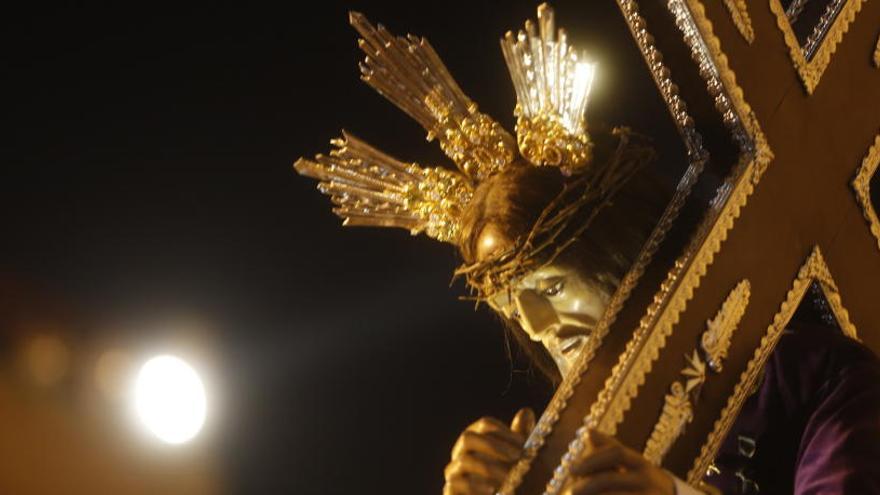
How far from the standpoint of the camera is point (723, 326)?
1.04 meters

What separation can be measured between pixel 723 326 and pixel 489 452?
0.27m

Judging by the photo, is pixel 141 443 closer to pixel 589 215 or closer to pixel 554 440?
pixel 589 215

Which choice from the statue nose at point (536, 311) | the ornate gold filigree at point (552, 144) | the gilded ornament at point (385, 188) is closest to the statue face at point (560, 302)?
the statue nose at point (536, 311)

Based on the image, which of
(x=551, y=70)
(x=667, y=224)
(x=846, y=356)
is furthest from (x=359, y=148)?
(x=846, y=356)

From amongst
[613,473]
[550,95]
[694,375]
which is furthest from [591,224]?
[613,473]

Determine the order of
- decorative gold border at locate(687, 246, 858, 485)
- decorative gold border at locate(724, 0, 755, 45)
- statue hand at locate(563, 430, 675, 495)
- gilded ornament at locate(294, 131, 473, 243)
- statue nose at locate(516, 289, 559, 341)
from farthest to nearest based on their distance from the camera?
gilded ornament at locate(294, 131, 473, 243), statue nose at locate(516, 289, 559, 341), decorative gold border at locate(724, 0, 755, 45), decorative gold border at locate(687, 246, 858, 485), statue hand at locate(563, 430, 675, 495)

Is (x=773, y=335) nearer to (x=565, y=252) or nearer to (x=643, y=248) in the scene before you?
(x=643, y=248)

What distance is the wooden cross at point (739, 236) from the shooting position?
1.00 meters

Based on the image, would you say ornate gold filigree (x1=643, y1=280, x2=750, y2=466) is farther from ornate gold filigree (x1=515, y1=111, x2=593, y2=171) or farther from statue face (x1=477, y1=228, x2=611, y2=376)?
ornate gold filigree (x1=515, y1=111, x2=593, y2=171)

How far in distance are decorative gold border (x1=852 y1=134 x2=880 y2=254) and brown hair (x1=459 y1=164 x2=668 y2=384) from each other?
11.5 inches

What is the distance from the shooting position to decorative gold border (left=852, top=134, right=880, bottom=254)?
1.20 metres

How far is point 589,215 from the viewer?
139 cm

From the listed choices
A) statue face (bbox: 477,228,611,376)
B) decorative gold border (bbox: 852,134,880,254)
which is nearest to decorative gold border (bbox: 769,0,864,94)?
decorative gold border (bbox: 852,134,880,254)

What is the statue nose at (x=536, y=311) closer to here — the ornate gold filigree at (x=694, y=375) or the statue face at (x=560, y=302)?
the statue face at (x=560, y=302)
